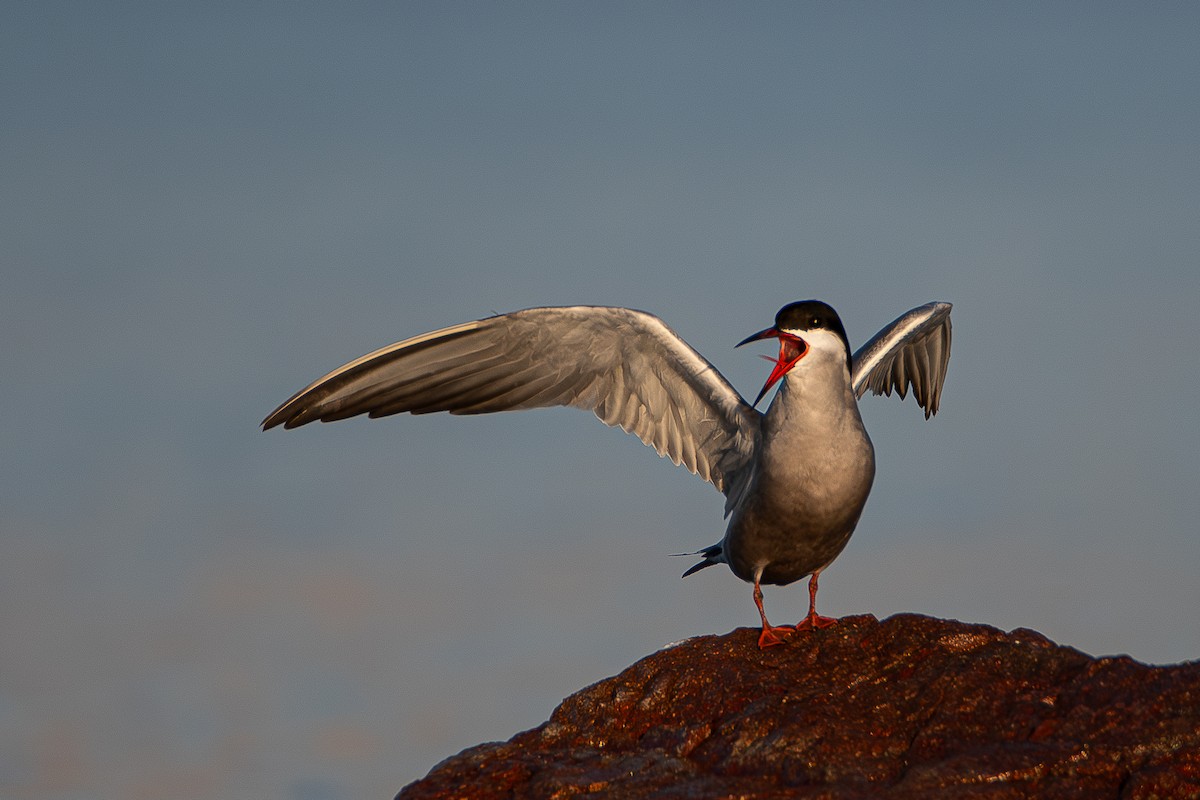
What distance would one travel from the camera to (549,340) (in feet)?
31.8

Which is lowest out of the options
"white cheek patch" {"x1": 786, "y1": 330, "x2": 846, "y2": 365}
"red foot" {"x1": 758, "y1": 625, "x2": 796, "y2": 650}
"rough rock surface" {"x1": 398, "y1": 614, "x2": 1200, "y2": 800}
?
"rough rock surface" {"x1": 398, "y1": 614, "x2": 1200, "y2": 800}

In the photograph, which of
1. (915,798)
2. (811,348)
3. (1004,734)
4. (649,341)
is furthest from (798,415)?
(915,798)

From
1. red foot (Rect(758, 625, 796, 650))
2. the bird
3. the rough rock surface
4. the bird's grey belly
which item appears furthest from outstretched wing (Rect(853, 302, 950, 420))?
the rough rock surface

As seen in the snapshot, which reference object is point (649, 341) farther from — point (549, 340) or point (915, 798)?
point (915, 798)

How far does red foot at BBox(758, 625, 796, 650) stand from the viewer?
27.5 ft

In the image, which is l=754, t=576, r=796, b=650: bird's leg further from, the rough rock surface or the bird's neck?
the bird's neck

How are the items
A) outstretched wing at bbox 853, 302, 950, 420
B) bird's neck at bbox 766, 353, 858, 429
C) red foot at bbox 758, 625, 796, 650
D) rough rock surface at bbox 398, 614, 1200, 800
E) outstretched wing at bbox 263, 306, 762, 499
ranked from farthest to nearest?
outstretched wing at bbox 853, 302, 950, 420
outstretched wing at bbox 263, 306, 762, 499
bird's neck at bbox 766, 353, 858, 429
red foot at bbox 758, 625, 796, 650
rough rock surface at bbox 398, 614, 1200, 800

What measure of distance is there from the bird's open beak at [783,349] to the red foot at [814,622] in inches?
67.0

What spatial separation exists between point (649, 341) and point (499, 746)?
3567mm

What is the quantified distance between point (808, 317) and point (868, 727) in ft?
10.3

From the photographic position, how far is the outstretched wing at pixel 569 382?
948 cm

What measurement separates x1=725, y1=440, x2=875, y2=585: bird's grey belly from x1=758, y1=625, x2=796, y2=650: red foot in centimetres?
69

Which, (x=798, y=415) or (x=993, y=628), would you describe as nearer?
(x=993, y=628)

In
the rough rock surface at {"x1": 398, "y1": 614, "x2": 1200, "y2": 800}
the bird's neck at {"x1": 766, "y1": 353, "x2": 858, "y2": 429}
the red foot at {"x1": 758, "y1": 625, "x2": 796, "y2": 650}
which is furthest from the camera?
the bird's neck at {"x1": 766, "y1": 353, "x2": 858, "y2": 429}
